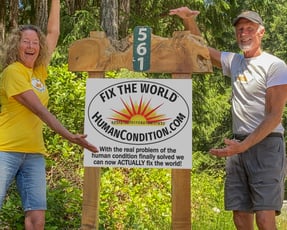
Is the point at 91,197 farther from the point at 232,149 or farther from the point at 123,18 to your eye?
the point at 123,18

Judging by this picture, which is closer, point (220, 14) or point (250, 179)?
point (250, 179)

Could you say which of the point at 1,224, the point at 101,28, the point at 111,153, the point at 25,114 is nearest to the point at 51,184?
the point at 1,224

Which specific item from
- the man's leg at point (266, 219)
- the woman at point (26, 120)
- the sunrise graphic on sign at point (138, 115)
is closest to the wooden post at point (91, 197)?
the sunrise graphic on sign at point (138, 115)

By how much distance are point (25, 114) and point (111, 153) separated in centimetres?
79

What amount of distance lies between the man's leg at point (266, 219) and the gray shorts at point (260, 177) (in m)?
0.03

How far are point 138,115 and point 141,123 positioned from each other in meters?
0.06

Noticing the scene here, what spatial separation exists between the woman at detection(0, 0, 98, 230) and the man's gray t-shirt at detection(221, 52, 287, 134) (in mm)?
1092

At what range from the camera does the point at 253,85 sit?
386cm

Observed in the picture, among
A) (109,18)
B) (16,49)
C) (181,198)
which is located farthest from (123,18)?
(16,49)

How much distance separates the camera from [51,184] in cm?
625

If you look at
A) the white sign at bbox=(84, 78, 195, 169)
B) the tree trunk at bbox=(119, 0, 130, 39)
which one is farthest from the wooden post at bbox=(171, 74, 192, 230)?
the tree trunk at bbox=(119, 0, 130, 39)

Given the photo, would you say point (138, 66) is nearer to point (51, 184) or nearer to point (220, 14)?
point (51, 184)

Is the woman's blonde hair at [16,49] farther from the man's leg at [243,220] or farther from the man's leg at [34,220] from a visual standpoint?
the man's leg at [243,220]

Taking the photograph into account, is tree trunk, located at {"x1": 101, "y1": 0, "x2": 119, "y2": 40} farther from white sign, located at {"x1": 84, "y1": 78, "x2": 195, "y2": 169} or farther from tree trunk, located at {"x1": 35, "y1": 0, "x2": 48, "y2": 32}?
white sign, located at {"x1": 84, "y1": 78, "x2": 195, "y2": 169}
